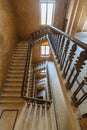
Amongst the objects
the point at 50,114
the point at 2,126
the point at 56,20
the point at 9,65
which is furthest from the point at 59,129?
the point at 56,20

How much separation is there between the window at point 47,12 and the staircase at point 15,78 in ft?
6.96

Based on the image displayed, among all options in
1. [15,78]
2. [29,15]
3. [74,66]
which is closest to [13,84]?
[15,78]

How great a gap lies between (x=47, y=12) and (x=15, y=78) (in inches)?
174

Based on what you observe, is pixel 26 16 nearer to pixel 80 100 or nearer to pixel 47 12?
pixel 47 12

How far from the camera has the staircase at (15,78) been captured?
4.51 m

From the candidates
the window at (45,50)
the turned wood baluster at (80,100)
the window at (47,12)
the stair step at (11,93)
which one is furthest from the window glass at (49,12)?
the turned wood baluster at (80,100)

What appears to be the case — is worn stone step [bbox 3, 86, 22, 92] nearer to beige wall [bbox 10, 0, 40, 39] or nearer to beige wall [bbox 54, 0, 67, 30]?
beige wall [bbox 10, 0, 40, 39]

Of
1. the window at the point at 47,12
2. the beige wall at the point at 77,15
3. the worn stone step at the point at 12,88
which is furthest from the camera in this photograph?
the window at the point at 47,12

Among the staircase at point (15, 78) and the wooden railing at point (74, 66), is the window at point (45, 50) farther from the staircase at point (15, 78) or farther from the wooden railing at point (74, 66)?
the wooden railing at point (74, 66)

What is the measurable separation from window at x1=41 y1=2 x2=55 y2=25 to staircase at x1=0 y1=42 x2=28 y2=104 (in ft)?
6.96

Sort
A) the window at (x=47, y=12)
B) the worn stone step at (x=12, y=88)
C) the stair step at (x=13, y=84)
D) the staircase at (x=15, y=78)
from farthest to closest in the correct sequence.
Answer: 1. the window at (x=47, y=12)
2. the stair step at (x=13, y=84)
3. the worn stone step at (x=12, y=88)
4. the staircase at (x=15, y=78)

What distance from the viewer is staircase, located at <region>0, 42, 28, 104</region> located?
178 inches

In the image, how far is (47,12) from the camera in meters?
6.56

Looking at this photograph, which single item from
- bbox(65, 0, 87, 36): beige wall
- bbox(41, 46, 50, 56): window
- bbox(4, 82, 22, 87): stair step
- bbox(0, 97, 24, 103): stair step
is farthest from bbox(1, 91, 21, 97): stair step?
bbox(41, 46, 50, 56): window
